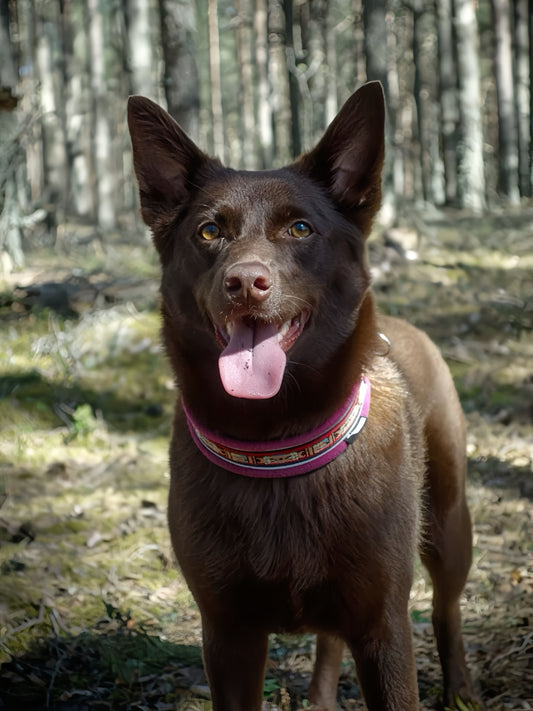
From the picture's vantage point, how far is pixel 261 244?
2516 millimetres

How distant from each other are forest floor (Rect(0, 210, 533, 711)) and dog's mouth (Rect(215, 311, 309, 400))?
150 cm

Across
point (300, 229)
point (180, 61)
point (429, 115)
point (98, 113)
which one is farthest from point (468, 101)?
point (429, 115)

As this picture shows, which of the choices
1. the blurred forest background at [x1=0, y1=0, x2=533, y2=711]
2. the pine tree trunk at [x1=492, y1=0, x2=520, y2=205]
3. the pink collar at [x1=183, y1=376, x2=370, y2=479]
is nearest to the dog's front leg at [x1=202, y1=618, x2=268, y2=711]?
the pink collar at [x1=183, y1=376, x2=370, y2=479]

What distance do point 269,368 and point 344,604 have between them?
2.52ft

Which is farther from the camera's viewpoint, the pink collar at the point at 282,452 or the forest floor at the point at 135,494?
the forest floor at the point at 135,494

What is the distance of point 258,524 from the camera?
7.96ft

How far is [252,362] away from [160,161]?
976 millimetres

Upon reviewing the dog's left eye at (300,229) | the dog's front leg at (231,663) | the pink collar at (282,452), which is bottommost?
the dog's front leg at (231,663)

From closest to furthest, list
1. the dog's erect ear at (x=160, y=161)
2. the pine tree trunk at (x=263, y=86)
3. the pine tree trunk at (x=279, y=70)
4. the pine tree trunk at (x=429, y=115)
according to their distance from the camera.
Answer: the dog's erect ear at (x=160, y=161) < the pine tree trunk at (x=263, y=86) < the pine tree trunk at (x=279, y=70) < the pine tree trunk at (x=429, y=115)

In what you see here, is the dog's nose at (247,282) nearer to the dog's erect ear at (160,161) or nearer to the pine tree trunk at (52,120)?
the dog's erect ear at (160,161)

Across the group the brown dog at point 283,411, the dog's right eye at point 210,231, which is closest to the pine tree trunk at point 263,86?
the brown dog at point 283,411

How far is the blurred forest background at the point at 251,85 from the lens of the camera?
8.09 meters

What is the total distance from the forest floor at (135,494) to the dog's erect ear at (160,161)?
189 cm

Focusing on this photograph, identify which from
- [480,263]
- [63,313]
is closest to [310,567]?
[63,313]
